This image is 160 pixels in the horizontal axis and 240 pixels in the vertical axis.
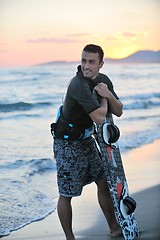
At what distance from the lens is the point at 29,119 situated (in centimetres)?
1001

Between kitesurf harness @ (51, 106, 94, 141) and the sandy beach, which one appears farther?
the sandy beach

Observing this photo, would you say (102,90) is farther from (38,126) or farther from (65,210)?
(38,126)

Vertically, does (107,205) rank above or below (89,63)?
below

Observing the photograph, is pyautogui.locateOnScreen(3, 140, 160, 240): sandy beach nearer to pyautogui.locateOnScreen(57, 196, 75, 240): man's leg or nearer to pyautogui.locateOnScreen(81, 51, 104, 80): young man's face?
pyautogui.locateOnScreen(57, 196, 75, 240): man's leg

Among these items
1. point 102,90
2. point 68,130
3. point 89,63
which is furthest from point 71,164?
point 89,63

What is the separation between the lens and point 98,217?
394 cm

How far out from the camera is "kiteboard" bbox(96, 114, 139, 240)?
3.22 meters

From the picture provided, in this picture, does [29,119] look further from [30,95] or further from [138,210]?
[138,210]

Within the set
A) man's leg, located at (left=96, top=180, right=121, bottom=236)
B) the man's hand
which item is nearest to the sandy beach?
man's leg, located at (left=96, top=180, right=121, bottom=236)

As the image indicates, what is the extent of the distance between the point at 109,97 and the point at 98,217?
47.5 inches

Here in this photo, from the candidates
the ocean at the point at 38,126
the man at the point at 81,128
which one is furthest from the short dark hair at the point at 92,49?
the ocean at the point at 38,126

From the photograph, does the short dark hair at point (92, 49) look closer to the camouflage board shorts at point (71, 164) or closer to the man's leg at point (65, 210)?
the camouflage board shorts at point (71, 164)

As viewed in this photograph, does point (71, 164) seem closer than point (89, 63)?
No

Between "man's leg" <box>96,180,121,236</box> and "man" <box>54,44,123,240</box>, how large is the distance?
8 centimetres
